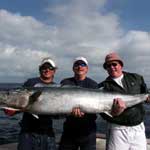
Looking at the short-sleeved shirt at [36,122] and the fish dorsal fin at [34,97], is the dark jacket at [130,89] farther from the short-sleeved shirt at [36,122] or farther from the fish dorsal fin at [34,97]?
Answer: the fish dorsal fin at [34,97]

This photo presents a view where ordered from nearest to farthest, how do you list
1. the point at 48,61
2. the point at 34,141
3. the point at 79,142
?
1. the point at 34,141
2. the point at 48,61
3. the point at 79,142

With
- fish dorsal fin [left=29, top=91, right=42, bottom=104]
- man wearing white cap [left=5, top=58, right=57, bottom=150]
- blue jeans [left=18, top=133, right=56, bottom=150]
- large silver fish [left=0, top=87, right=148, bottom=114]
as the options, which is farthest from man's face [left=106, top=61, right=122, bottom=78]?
blue jeans [left=18, top=133, right=56, bottom=150]

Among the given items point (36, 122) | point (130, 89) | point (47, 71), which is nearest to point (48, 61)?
point (47, 71)

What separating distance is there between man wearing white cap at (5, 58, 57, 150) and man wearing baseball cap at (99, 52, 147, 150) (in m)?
1.06

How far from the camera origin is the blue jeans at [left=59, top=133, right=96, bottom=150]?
7.10 metres

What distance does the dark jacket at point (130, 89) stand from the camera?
274 inches

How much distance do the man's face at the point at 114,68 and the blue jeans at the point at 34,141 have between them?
5.31 feet

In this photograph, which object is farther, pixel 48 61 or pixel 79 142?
pixel 79 142

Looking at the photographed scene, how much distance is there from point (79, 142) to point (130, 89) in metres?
1.35

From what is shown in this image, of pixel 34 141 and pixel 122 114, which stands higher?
pixel 122 114

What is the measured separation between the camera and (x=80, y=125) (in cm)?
709

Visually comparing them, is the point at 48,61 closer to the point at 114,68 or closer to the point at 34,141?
the point at 114,68

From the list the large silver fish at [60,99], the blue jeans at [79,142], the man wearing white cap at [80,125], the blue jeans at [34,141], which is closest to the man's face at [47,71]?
the large silver fish at [60,99]

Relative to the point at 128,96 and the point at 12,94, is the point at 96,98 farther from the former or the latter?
the point at 12,94
